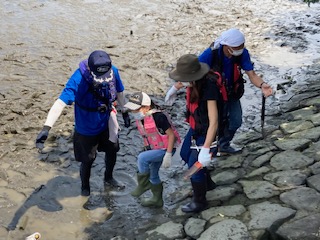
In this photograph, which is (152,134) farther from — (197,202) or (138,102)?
(197,202)

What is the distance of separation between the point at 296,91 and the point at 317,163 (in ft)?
12.5

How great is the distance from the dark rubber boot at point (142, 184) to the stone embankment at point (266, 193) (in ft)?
1.52

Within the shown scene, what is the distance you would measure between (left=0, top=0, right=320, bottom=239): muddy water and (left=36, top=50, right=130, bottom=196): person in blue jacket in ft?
2.03

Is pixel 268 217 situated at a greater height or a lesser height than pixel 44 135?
lesser

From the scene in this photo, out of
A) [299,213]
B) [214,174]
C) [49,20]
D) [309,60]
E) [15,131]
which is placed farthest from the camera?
[49,20]

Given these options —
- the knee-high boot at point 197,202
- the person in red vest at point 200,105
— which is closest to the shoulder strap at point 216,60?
the person in red vest at point 200,105

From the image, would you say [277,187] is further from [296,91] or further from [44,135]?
[296,91]

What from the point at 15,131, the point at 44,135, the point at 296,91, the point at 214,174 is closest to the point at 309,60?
the point at 296,91

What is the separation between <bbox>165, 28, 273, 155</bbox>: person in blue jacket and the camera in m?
5.30

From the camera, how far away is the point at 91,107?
17.3ft

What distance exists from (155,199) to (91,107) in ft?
4.47

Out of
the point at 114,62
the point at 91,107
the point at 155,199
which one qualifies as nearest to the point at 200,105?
the point at 91,107

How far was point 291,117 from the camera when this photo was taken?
7715mm

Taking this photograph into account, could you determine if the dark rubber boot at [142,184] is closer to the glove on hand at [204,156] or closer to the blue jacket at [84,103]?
the blue jacket at [84,103]
